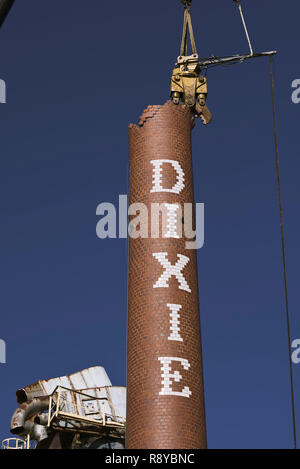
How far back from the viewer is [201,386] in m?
28.4

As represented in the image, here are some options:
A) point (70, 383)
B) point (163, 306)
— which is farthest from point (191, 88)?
point (70, 383)

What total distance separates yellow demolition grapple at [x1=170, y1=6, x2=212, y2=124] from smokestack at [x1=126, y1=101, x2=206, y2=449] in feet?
4.83

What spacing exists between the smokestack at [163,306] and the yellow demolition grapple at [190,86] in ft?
4.83

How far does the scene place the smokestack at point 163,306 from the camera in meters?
27.1

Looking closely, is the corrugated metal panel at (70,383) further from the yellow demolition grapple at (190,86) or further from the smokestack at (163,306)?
the yellow demolition grapple at (190,86)

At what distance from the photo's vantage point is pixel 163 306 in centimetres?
2878

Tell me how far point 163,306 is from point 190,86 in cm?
1001

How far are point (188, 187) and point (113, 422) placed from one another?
1287cm

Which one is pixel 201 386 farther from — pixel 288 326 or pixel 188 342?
pixel 288 326

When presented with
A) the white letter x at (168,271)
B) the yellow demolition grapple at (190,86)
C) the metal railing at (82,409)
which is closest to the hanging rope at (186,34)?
the yellow demolition grapple at (190,86)

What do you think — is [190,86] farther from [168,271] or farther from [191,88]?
[168,271]

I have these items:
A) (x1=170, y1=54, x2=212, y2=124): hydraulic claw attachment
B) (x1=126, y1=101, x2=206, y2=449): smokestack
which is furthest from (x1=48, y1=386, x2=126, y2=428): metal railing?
(x1=170, y1=54, x2=212, y2=124): hydraulic claw attachment
